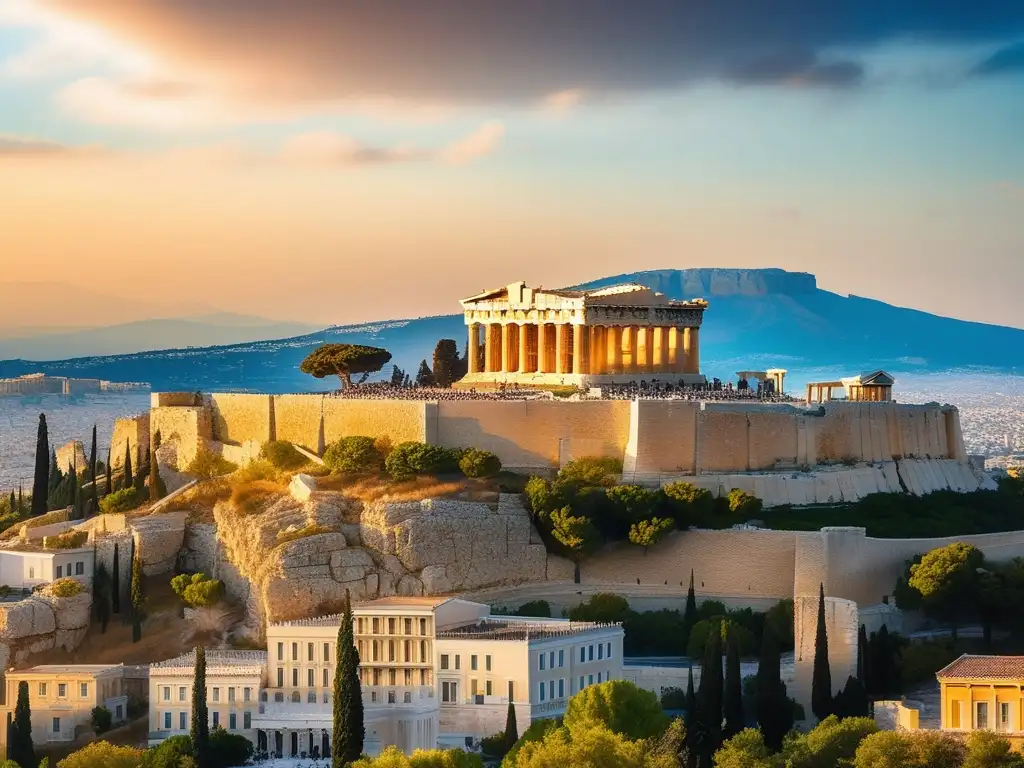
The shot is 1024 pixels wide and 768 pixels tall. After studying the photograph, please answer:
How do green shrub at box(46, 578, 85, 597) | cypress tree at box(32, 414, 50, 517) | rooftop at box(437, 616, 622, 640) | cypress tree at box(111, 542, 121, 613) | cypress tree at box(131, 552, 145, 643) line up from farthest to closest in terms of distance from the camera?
cypress tree at box(32, 414, 50, 517) → cypress tree at box(111, 542, 121, 613) → green shrub at box(46, 578, 85, 597) → cypress tree at box(131, 552, 145, 643) → rooftop at box(437, 616, 622, 640)

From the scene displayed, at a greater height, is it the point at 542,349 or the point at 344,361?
the point at 542,349

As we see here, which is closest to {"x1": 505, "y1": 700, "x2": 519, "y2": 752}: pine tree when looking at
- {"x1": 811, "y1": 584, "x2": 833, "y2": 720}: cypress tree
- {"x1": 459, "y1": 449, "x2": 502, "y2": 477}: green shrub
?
{"x1": 811, "y1": 584, "x2": 833, "y2": 720}: cypress tree

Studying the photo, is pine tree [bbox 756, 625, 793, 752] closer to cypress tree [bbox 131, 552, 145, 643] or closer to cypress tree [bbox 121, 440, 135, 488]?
cypress tree [bbox 131, 552, 145, 643]

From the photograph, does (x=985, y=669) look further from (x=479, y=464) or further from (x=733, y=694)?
(x=479, y=464)

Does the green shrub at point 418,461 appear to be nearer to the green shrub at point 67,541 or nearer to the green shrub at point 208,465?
the green shrub at point 208,465

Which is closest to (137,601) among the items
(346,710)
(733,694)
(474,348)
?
(346,710)

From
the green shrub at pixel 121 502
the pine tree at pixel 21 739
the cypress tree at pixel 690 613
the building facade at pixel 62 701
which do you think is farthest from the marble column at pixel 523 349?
the pine tree at pixel 21 739

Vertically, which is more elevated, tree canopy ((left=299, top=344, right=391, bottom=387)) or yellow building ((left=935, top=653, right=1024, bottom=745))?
tree canopy ((left=299, top=344, right=391, bottom=387))
